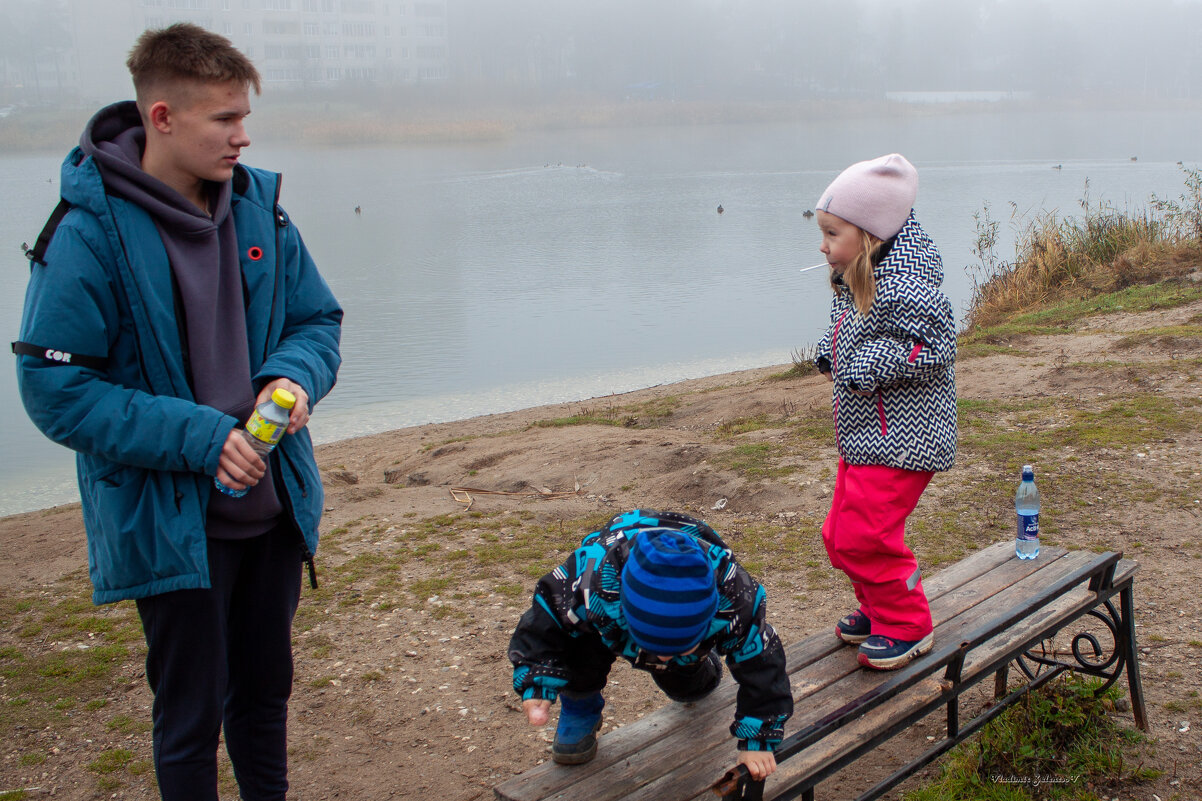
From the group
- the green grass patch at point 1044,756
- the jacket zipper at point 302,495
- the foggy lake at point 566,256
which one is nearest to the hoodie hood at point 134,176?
the jacket zipper at point 302,495

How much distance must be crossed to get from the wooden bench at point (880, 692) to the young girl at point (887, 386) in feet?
0.42

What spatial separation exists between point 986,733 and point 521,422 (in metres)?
7.09

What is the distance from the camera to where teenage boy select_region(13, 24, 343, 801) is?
6.56 ft

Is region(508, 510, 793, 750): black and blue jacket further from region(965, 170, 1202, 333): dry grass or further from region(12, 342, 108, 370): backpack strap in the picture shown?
region(965, 170, 1202, 333): dry grass

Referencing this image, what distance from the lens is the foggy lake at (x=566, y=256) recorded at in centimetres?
1215

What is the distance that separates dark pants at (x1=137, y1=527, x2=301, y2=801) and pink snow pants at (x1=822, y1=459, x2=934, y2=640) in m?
1.49

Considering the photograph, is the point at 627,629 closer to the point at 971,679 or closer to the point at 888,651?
the point at 888,651

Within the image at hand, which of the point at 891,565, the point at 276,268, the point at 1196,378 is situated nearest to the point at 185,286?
the point at 276,268

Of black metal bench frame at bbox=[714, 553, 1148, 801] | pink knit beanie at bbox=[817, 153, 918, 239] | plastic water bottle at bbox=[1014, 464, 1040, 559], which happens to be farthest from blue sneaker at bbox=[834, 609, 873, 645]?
pink knit beanie at bbox=[817, 153, 918, 239]

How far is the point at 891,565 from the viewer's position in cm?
272

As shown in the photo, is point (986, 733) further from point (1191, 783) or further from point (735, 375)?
point (735, 375)

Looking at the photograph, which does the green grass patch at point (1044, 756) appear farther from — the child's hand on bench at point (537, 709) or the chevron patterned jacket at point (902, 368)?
the child's hand on bench at point (537, 709)

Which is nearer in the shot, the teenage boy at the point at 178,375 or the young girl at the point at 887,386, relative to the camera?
the teenage boy at the point at 178,375

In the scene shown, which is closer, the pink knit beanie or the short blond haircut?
the short blond haircut
